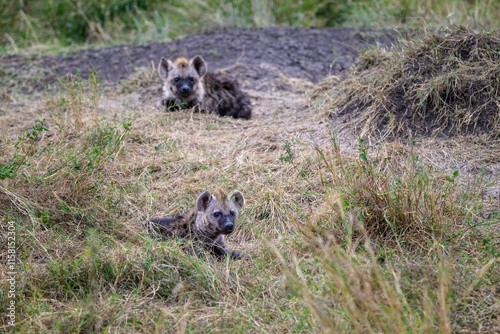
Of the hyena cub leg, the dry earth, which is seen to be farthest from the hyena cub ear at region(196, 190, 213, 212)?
the dry earth

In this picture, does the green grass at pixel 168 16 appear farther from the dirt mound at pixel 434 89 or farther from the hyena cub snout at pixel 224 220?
the hyena cub snout at pixel 224 220

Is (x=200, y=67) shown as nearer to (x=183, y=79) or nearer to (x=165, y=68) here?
(x=183, y=79)

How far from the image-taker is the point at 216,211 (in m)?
3.91

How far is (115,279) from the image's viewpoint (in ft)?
10.1

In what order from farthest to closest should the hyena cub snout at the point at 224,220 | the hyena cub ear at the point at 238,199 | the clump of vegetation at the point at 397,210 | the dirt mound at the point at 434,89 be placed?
1. the dirt mound at the point at 434,89
2. the hyena cub ear at the point at 238,199
3. the hyena cub snout at the point at 224,220
4. the clump of vegetation at the point at 397,210

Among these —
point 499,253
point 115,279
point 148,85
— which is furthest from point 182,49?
point 499,253

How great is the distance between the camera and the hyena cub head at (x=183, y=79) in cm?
655

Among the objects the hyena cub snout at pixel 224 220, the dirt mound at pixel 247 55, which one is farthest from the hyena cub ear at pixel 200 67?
the hyena cub snout at pixel 224 220

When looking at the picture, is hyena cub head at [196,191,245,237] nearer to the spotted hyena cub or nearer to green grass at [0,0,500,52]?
the spotted hyena cub

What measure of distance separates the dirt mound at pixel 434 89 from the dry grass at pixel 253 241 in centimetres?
35

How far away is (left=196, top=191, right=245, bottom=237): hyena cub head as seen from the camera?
3.88 m

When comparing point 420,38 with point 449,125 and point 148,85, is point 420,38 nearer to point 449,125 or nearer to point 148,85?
point 449,125

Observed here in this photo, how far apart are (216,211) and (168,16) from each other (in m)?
7.68

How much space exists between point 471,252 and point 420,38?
2.79 m
